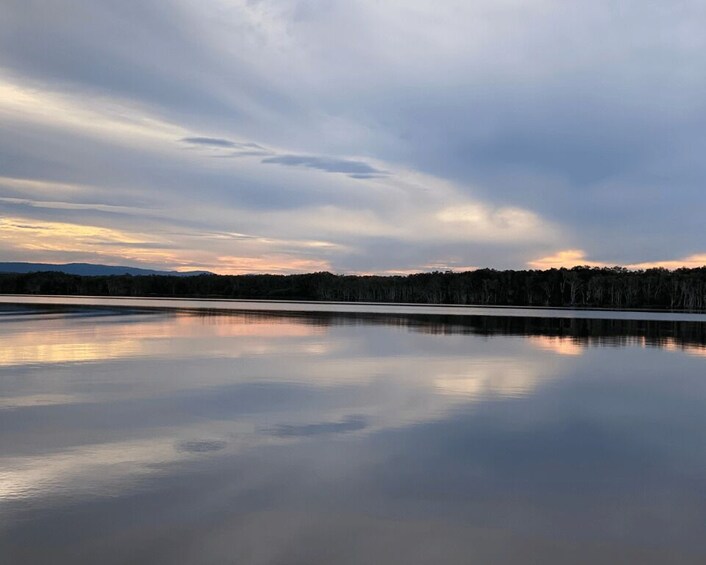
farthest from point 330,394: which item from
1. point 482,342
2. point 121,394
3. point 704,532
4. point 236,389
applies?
point 482,342

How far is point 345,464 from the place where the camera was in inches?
326

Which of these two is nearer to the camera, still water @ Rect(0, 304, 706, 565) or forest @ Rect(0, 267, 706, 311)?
still water @ Rect(0, 304, 706, 565)

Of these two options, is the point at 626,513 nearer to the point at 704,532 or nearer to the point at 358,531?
the point at 704,532

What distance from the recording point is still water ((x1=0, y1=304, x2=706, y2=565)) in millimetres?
5789

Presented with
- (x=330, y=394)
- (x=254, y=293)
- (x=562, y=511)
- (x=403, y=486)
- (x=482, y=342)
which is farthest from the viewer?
(x=254, y=293)

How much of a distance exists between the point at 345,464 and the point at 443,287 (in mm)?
125774

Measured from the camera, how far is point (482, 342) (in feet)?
87.0

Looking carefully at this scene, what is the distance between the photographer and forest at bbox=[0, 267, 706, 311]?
377ft

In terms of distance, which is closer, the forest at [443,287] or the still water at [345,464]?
the still water at [345,464]

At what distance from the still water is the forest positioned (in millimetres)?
106240

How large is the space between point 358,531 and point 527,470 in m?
3.10

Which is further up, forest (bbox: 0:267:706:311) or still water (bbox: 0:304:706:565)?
forest (bbox: 0:267:706:311)

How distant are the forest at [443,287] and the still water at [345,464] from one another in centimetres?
10624

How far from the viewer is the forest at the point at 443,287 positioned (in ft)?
377
